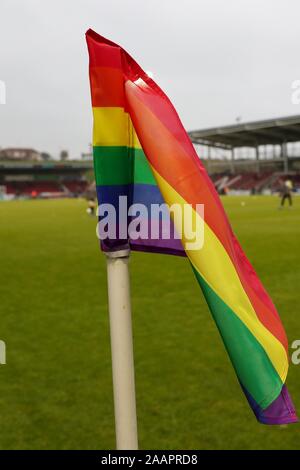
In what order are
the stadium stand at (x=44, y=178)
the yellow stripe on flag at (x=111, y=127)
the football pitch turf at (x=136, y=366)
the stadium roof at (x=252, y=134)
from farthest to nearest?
the stadium stand at (x=44, y=178)
the stadium roof at (x=252, y=134)
the football pitch turf at (x=136, y=366)
the yellow stripe on flag at (x=111, y=127)

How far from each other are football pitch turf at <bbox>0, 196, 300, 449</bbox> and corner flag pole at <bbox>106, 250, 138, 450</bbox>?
1.06 meters

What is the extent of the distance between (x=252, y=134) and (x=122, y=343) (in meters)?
44.3

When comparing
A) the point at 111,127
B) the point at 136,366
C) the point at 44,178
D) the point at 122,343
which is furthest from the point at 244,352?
the point at 44,178

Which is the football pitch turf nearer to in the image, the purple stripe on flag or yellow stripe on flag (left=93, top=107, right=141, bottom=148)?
the purple stripe on flag

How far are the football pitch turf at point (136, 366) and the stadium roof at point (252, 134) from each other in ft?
111

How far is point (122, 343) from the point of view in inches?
54.9

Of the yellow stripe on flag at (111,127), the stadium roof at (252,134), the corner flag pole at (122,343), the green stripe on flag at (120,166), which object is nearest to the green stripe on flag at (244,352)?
the corner flag pole at (122,343)

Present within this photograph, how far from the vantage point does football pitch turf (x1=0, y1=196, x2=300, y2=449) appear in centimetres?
250

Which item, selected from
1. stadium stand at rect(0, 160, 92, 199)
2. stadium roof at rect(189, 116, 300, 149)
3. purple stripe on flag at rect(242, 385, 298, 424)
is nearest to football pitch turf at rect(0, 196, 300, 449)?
purple stripe on flag at rect(242, 385, 298, 424)

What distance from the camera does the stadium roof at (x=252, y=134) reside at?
39.2 m

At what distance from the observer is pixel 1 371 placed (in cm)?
337

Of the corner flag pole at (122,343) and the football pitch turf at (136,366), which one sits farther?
the football pitch turf at (136,366)

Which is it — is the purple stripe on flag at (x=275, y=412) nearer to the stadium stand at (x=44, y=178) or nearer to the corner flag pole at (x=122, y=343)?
the corner flag pole at (x=122, y=343)

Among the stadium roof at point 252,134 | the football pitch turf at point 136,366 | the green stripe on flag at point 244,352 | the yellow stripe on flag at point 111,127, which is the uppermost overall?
the stadium roof at point 252,134
